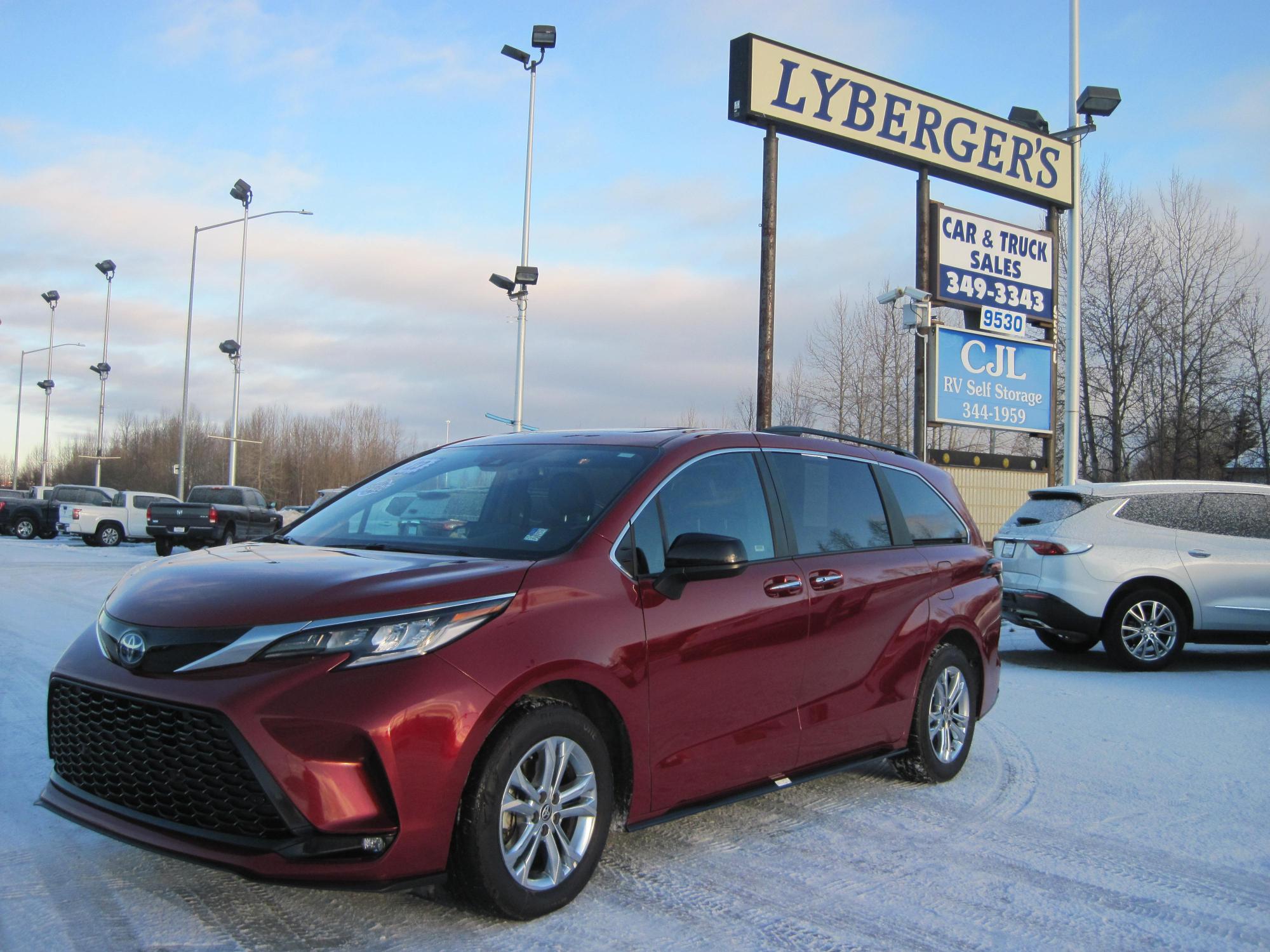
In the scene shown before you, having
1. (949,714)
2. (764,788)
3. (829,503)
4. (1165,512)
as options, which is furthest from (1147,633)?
(764,788)

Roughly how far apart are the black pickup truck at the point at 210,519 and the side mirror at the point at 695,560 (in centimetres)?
2245

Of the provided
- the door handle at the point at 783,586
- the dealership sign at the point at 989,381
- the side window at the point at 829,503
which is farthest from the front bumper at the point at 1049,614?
the dealership sign at the point at 989,381

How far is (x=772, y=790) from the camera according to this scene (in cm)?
466

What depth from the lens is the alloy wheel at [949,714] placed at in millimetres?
5758

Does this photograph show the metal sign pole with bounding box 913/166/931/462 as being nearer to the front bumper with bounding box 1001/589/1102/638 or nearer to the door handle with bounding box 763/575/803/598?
the front bumper with bounding box 1001/589/1102/638

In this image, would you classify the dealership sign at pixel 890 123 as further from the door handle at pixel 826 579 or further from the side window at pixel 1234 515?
the door handle at pixel 826 579

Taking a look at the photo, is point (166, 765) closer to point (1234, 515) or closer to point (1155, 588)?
point (1155, 588)

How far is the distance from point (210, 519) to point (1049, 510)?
20.8 meters

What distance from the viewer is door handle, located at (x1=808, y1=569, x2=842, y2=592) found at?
4.93 metres

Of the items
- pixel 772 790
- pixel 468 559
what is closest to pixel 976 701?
pixel 772 790

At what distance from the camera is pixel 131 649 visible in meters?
3.57

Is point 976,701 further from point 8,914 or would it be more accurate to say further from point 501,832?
point 8,914

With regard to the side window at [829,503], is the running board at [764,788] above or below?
below

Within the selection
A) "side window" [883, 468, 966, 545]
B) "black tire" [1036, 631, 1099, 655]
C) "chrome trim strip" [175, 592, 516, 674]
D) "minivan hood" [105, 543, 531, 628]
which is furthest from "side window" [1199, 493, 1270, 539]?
"chrome trim strip" [175, 592, 516, 674]
